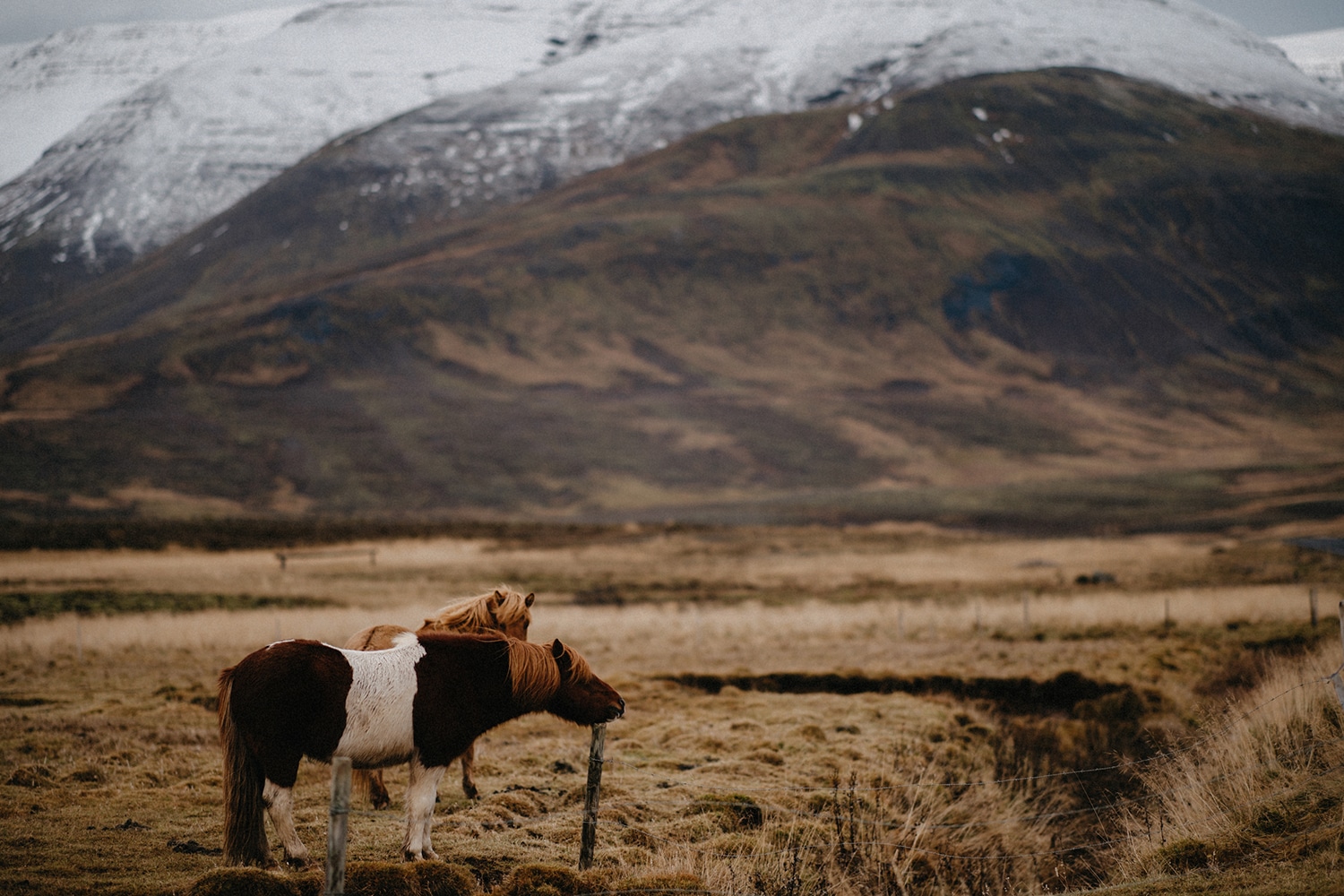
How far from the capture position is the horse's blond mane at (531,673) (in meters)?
9.44

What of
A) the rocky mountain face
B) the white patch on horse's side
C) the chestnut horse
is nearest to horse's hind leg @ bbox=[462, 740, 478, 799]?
the chestnut horse

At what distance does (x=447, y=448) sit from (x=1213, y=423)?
103861 millimetres

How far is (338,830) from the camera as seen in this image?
23.4 ft

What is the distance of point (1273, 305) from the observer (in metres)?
197

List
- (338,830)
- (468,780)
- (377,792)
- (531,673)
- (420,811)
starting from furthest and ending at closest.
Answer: (468,780), (377,792), (531,673), (420,811), (338,830)

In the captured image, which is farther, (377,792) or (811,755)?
(811,755)

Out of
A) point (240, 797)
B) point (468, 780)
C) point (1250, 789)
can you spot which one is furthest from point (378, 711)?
point (1250, 789)

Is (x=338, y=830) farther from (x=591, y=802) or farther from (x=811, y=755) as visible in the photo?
(x=811, y=755)

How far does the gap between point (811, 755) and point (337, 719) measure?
23.1 ft

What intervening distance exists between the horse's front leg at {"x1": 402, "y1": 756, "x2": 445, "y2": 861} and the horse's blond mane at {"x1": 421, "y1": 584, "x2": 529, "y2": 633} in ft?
8.58

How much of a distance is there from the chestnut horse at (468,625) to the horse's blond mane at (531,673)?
126cm

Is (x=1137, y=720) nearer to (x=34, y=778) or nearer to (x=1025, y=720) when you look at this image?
(x=1025, y=720)

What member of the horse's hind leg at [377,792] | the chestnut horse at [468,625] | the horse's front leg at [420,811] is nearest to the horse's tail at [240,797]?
the horse's front leg at [420,811]

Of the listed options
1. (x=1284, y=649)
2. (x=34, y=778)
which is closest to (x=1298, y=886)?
(x=34, y=778)
